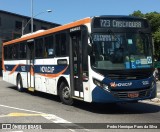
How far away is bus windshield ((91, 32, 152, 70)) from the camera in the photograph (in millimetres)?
12023

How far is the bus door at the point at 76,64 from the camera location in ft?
42.8

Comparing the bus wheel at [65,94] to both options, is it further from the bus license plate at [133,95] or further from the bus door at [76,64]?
the bus license plate at [133,95]

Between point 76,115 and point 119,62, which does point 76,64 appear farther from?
Result: point 76,115

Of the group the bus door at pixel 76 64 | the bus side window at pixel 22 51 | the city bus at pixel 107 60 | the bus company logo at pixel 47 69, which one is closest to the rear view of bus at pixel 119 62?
the city bus at pixel 107 60

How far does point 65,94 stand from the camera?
14406 mm

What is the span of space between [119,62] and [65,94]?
315 centimetres

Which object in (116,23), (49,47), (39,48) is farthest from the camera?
(39,48)

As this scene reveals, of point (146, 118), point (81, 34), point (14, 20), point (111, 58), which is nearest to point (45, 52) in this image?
point (81, 34)

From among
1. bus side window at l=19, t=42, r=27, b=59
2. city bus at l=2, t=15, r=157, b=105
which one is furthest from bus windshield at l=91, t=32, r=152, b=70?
bus side window at l=19, t=42, r=27, b=59

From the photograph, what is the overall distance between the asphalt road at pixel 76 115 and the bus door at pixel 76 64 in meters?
0.68

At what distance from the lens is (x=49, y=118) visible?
36.7 ft

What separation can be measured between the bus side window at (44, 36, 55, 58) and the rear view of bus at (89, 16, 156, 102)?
3.66 meters

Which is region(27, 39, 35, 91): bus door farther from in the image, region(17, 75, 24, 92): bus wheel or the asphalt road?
the asphalt road

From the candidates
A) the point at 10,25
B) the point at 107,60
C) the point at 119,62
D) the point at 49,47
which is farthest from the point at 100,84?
the point at 10,25
